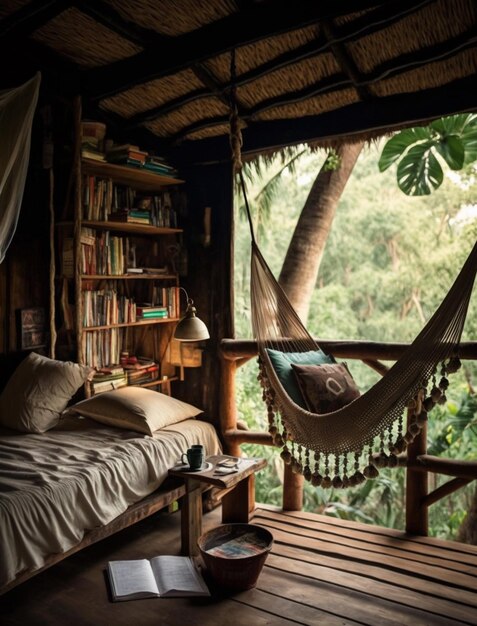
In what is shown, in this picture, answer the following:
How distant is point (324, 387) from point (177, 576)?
41.3 inches

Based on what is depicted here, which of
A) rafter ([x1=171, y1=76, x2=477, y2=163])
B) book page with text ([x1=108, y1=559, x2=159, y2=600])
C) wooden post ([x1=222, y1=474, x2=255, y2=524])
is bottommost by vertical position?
book page with text ([x1=108, y1=559, x2=159, y2=600])

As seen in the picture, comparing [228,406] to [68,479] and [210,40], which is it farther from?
[210,40]

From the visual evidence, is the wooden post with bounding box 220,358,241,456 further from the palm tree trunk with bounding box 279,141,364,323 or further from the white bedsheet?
the palm tree trunk with bounding box 279,141,364,323

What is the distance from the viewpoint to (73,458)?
2314 millimetres

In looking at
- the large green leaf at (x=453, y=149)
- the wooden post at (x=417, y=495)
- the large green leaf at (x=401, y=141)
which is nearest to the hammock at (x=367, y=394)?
the wooden post at (x=417, y=495)

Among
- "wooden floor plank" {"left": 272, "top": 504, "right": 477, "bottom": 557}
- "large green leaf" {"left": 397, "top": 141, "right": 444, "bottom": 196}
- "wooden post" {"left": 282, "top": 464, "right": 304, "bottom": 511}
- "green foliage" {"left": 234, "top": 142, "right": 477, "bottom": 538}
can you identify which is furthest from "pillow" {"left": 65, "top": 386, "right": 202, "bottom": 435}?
"green foliage" {"left": 234, "top": 142, "right": 477, "bottom": 538}

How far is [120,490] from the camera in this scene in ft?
7.55

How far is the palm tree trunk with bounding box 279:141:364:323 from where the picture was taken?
15.6ft

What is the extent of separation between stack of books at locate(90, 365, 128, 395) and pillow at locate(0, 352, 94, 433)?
0.72 feet

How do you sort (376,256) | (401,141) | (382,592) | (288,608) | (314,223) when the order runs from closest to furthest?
(288,608), (382,592), (401,141), (314,223), (376,256)

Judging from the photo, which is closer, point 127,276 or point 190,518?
point 190,518

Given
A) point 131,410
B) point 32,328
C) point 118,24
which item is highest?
point 118,24

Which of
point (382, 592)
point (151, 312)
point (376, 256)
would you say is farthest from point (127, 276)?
point (376, 256)

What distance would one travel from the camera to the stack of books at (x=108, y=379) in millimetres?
3051
